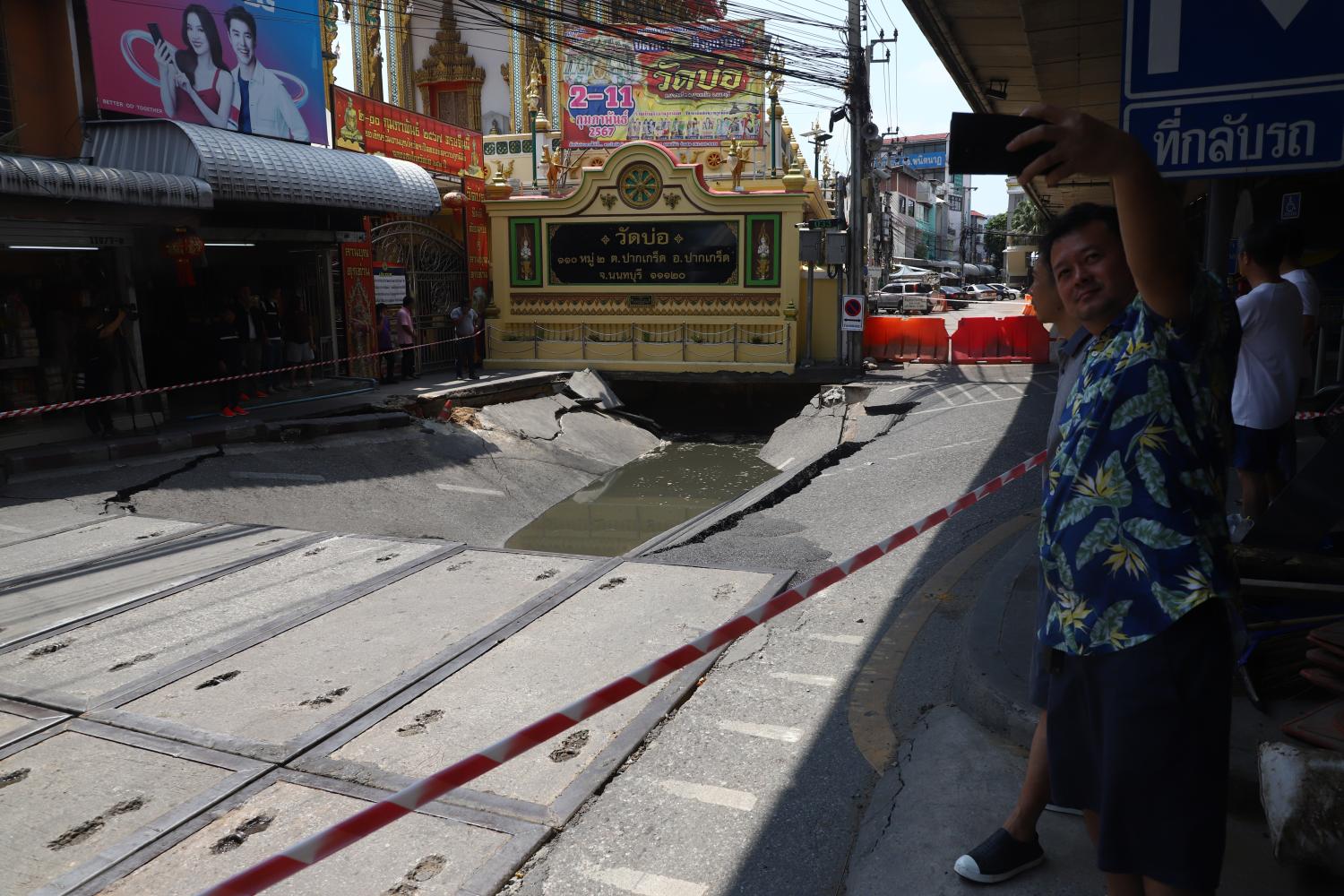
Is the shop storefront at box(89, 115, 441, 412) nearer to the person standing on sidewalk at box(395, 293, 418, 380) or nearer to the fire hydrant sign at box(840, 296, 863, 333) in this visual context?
the person standing on sidewalk at box(395, 293, 418, 380)

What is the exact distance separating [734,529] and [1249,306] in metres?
4.20

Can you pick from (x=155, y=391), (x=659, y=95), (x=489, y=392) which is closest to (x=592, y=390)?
Answer: (x=489, y=392)

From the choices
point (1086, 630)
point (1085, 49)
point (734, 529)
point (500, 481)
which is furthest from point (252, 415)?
point (1086, 630)

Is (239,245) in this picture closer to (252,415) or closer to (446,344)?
(252,415)

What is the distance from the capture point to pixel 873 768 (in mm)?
3637

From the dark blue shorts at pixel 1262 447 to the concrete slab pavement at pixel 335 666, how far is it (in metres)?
4.09

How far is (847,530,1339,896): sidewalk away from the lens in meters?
2.66

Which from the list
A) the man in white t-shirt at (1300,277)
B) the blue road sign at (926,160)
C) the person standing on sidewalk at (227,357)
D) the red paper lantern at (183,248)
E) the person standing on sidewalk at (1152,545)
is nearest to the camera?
the person standing on sidewalk at (1152,545)

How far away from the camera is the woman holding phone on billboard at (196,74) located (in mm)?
12383

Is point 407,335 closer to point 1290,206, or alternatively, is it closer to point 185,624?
point 185,624

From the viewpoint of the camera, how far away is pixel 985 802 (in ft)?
10.3

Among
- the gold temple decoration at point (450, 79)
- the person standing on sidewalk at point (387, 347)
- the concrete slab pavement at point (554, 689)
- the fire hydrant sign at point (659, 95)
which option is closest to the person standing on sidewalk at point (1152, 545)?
the concrete slab pavement at point (554, 689)

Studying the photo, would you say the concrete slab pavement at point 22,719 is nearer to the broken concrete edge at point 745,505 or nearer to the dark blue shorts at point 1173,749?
the broken concrete edge at point 745,505

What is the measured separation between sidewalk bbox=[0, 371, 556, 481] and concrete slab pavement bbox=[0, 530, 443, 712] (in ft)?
13.3
